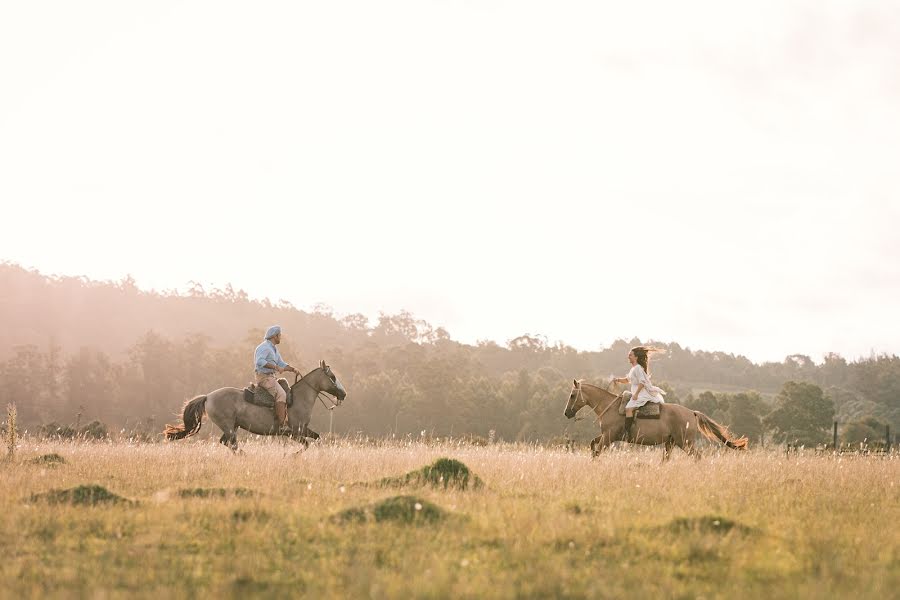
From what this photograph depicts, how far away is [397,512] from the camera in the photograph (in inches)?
309

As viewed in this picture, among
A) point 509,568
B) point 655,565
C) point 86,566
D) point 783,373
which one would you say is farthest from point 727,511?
point 783,373

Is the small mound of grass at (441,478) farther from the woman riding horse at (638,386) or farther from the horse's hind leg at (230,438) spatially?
the woman riding horse at (638,386)

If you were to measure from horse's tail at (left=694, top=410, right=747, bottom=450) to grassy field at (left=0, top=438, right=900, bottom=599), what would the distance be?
219 inches

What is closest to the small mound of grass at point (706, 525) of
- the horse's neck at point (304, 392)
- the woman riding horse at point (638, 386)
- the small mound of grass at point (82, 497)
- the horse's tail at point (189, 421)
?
the small mound of grass at point (82, 497)

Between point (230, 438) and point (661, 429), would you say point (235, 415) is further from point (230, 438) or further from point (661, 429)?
point (661, 429)

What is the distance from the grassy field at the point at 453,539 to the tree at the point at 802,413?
5050 cm

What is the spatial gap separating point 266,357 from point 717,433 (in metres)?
9.92

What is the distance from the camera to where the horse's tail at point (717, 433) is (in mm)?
17453

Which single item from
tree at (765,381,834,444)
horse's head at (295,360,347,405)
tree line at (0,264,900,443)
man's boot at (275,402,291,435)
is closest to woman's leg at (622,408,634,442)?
horse's head at (295,360,347,405)

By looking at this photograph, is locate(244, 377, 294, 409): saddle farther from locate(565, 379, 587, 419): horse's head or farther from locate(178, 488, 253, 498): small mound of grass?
locate(178, 488, 253, 498): small mound of grass

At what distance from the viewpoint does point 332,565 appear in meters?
6.04

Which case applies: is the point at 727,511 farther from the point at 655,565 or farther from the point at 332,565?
the point at 332,565

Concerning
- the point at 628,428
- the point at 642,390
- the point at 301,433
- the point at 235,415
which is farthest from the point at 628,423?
the point at 235,415

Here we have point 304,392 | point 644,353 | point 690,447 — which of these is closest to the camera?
point 690,447
